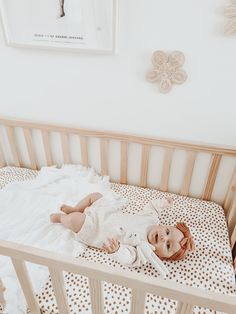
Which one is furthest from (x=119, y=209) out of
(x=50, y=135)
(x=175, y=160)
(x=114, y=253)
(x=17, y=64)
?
(x=17, y=64)

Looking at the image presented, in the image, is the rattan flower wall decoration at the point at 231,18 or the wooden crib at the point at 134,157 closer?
the rattan flower wall decoration at the point at 231,18

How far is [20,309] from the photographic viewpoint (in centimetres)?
95

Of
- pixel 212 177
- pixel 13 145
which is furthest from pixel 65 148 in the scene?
pixel 212 177

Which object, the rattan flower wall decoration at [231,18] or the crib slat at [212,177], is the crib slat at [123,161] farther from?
the rattan flower wall decoration at [231,18]

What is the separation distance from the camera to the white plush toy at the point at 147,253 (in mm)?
1046

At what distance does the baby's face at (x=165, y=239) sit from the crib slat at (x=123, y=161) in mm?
418

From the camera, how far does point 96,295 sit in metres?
0.73

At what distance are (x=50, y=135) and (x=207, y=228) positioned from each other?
994 mm

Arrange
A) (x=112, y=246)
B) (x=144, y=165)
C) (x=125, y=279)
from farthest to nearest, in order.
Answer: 1. (x=144, y=165)
2. (x=112, y=246)
3. (x=125, y=279)

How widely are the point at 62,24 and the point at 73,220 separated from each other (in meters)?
0.88

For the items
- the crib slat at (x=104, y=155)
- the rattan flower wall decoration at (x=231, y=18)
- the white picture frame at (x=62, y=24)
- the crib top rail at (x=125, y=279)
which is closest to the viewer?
the crib top rail at (x=125, y=279)

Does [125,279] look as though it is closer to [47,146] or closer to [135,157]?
[135,157]

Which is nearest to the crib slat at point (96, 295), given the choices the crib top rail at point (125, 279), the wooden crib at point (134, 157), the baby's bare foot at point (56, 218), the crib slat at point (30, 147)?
the crib top rail at point (125, 279)

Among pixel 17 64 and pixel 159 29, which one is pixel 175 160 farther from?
pixel 17 64
